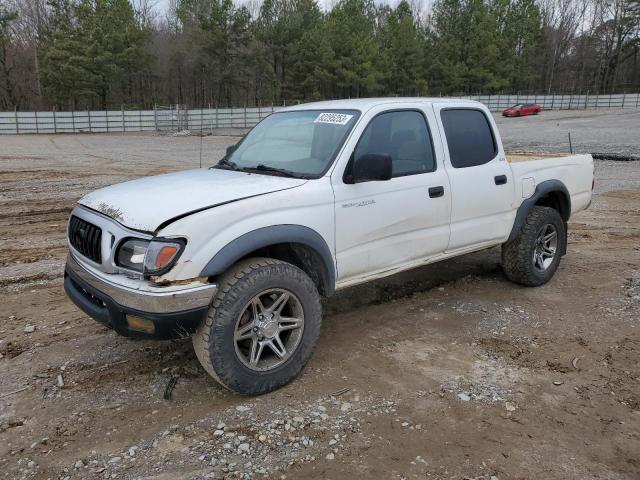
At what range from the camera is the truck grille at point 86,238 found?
11.0 feet

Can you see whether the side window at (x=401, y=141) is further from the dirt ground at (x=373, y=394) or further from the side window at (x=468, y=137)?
the dirt ground at (x=373, y=394)

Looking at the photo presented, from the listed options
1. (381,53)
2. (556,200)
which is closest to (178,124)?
(381,53)

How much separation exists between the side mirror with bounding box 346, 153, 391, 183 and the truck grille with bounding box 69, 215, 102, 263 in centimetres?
173

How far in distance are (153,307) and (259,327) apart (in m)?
0.71

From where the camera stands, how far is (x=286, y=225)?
3469 mm

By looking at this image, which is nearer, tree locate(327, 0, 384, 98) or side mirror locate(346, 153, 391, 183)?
side mirror locate(346, 153, 391, 183)

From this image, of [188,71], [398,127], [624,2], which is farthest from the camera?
[624,2]

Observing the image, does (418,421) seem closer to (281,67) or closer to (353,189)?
(353,189)

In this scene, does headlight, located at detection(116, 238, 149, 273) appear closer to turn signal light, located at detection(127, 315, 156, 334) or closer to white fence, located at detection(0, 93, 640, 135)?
turn signal light, located at detection(127, 315, 156, 334)

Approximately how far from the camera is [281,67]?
62438 millimetres

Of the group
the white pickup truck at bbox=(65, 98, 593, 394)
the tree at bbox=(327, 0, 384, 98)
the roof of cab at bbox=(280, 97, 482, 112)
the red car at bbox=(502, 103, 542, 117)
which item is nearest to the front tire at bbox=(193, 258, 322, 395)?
the white pickup truck at bbox=(65, 98, 593, 394)

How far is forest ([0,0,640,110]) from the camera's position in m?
52.0

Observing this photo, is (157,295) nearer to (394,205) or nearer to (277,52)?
(394,205)

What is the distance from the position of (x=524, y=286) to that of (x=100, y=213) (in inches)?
165
